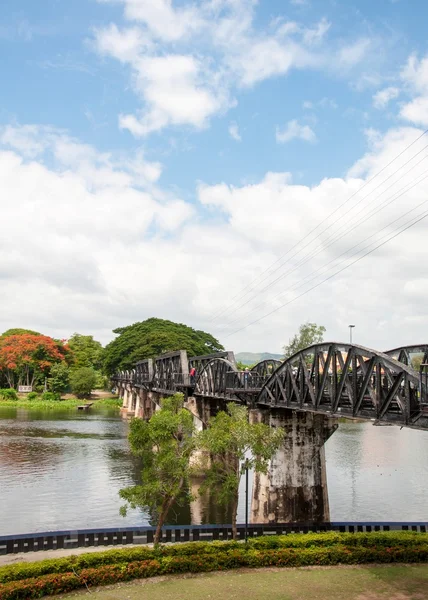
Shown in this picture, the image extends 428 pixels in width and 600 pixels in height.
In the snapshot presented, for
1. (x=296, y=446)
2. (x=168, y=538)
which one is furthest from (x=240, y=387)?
(x=168, y=538)

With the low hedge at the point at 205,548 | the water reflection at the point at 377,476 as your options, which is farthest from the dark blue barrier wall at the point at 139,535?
the water reflection at the point at 377,476

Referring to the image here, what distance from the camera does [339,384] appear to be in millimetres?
23125

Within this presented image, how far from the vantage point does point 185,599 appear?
741 inches

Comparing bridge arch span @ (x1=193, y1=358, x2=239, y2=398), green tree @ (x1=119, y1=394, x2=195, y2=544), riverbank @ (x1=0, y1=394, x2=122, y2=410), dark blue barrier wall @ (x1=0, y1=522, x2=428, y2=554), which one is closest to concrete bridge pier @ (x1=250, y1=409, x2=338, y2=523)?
dark blue barrier wall @ (x1=0, y1=522, x2=428, y2=554)

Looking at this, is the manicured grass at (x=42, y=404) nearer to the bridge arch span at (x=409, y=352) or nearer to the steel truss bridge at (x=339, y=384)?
the steel truss bridge at (x=339, y=384)

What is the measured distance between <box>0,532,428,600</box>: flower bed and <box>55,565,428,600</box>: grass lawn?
1.25 ft

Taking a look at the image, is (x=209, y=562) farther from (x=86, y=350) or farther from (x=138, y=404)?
(x=86, y=350)

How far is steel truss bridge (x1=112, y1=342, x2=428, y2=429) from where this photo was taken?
19062 mm

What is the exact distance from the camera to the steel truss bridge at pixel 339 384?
19062 millimetres

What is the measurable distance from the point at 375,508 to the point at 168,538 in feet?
59.0

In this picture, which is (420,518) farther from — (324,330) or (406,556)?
(324,330)

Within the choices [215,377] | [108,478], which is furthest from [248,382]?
[108,478]

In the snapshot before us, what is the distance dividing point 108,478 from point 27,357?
7989 centimetres

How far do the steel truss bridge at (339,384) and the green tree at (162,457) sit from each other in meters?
6.67
